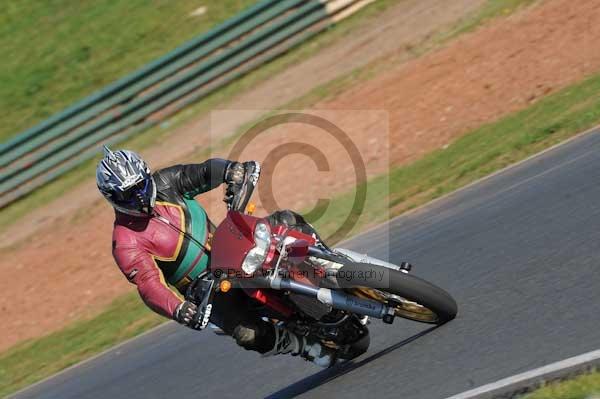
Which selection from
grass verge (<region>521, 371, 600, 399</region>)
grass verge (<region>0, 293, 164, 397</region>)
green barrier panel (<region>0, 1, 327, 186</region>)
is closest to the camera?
grass verge (<region>521, 371, 600, 399</region>)

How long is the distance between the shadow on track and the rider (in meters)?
0.16

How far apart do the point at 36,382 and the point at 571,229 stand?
6.21 m

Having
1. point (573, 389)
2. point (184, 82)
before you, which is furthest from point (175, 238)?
point (184, 82)

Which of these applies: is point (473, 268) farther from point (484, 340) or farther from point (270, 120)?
point (270, 120)

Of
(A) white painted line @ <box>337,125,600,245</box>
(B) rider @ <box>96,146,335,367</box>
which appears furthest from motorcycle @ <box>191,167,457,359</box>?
(A) white painted line @ <box>337,125,600,245</box>

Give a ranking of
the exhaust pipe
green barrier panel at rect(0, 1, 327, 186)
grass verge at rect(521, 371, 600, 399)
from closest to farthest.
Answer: grass verge at rect(521, 371, 600, 399) → the exhaust pipe → green barrier panel at rect(0, 1, 327, 186)

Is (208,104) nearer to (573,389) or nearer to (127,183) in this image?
(127,183)

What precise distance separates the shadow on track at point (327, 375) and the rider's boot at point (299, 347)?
0.68 feet

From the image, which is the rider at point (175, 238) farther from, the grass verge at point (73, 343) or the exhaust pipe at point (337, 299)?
the grass verge at point (73, 343)

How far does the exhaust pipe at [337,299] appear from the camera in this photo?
241 inches

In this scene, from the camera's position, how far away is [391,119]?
14133 millimetres

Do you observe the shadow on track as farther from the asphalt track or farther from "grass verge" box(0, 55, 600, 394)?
"grass verge" box(0, 55, 600, 394)

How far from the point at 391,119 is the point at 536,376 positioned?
9.21 meters

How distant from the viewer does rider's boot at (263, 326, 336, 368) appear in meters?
6.78
